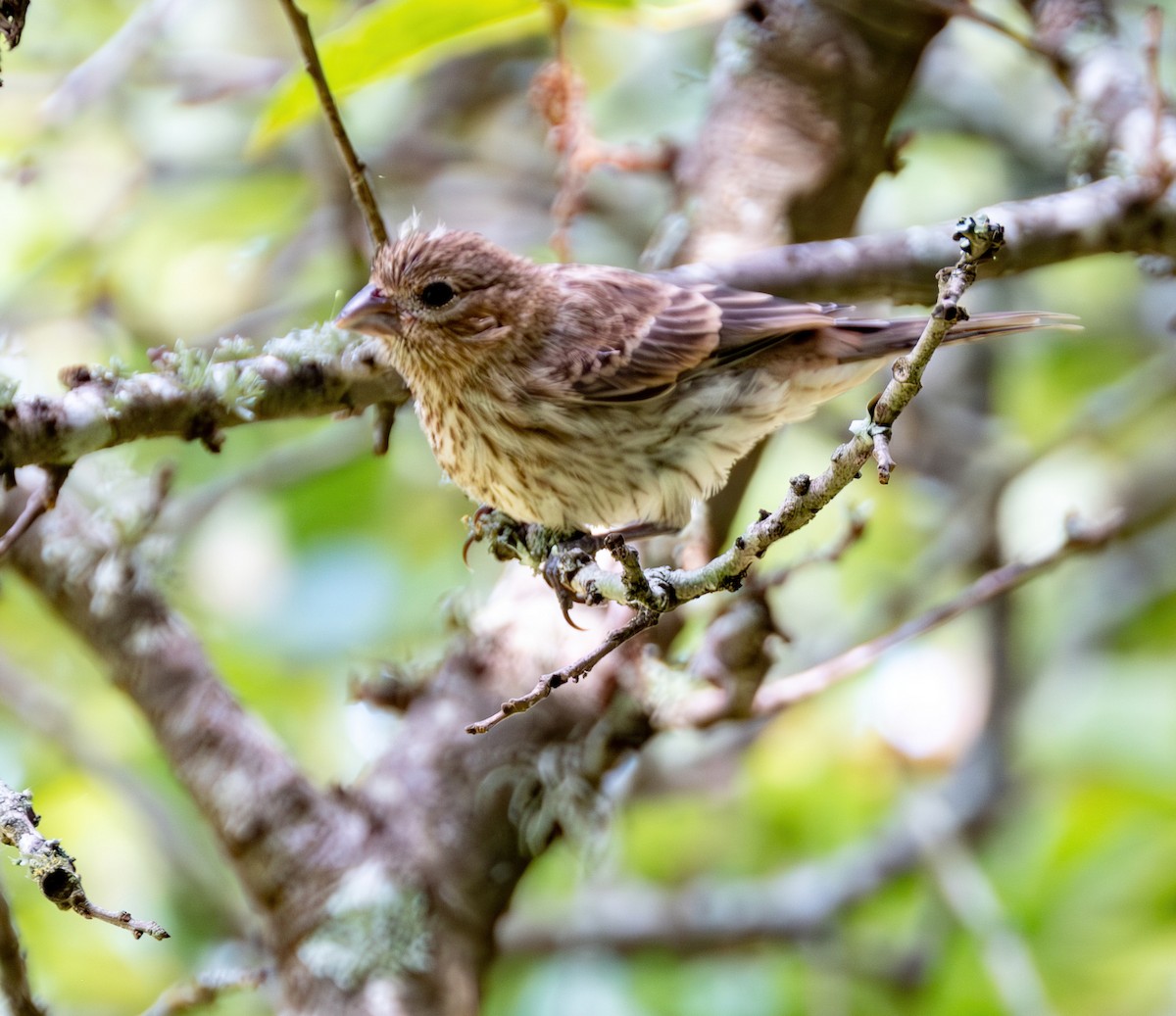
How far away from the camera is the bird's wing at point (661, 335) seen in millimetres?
3518

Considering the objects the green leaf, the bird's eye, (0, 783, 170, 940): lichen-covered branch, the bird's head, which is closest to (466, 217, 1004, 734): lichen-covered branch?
(0, 783, 170, 940): lichen-covered branch

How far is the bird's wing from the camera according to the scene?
352 cm

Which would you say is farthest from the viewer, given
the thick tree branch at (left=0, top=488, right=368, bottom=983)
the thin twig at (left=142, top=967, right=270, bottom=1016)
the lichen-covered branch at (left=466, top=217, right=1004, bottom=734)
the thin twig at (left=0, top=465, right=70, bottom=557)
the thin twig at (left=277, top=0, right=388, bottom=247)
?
the thick tree branch at (left=0, top=488, right=368, bottom=983)

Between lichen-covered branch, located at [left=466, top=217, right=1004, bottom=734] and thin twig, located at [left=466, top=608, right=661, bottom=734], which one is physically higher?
lichen-covered branch, located at [left=466, top=217, right=1004, bottom=734]

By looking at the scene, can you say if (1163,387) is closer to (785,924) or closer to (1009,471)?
(1009,471)

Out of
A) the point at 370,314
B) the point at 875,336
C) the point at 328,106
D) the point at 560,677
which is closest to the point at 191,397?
the point at 328,106

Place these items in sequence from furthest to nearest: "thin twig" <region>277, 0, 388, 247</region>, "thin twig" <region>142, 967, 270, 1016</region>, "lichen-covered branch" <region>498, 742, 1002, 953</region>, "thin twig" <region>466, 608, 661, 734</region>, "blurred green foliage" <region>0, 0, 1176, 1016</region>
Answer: "lichen-covered branch" <region>498, 742, 1002, 953</region>
"blurred green foliage" <region>0, 0, 1176, 1016</region>
"thin twig" <region>142, 967, 270, 1016</region>
"thin twig" <region>277, 0, 388, 247</region>
"thin twig" <region>466, 608, 661, 734</region>

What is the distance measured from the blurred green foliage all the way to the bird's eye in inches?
21.0

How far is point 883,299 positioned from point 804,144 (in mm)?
887

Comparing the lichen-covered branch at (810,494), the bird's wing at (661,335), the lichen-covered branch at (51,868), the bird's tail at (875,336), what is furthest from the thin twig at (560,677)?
the bird's tail at (875,336)

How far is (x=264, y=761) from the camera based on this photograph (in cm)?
349

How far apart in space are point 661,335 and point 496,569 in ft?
6.77

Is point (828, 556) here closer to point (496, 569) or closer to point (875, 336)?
point (875, 336)

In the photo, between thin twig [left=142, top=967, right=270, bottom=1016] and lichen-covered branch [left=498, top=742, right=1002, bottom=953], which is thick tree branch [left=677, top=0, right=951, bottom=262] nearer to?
lichen-covered branch [left=498, top=742, right=1002, bottom=953]
